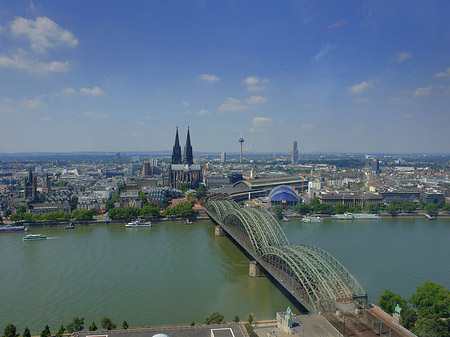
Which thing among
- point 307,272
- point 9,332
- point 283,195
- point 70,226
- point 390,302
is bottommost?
point 70,226

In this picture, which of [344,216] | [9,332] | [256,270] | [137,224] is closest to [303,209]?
[344,216]

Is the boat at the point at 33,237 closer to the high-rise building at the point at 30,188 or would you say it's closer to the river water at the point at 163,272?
the river water at the point at 163,272

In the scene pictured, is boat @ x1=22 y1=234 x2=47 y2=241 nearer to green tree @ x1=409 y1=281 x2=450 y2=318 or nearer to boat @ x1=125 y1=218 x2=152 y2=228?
boat @ x1=125 y1=218 x2=152 y2=228

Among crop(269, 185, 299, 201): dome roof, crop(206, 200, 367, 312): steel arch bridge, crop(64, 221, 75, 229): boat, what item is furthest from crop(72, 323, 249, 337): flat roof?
crop(269, 185, 299, 201): dome roof

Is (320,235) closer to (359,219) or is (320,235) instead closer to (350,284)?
(359,219)

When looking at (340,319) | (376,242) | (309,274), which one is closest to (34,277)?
(309,274)

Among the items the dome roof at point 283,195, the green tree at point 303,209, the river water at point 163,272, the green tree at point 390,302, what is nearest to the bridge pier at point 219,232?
the river water at point 163,272

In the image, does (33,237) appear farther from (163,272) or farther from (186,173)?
(186,173)
